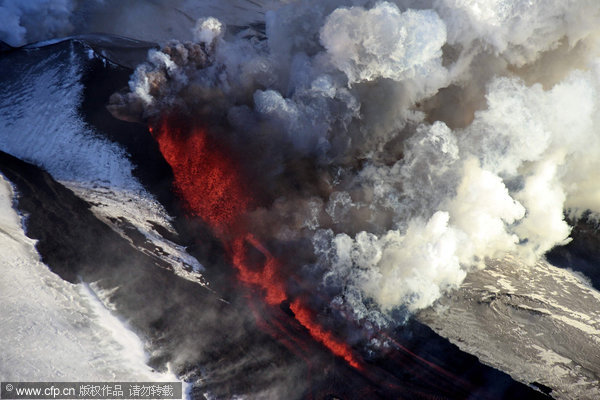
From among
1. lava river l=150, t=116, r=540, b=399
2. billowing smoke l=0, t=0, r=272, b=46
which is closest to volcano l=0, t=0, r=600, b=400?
lava river l=150, t=116, r=540, b=399

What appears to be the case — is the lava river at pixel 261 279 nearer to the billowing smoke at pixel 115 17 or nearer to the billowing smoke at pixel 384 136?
the billowing smoke at pixel 384 136

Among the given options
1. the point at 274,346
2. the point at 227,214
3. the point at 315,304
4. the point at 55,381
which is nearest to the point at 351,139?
the point at 227,214

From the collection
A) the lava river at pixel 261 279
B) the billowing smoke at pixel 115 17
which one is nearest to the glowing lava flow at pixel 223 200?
the lava river at pixel 261 279

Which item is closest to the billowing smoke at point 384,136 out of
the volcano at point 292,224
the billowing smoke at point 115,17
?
the volcano at point 292,224

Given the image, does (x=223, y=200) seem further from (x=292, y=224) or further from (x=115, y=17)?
(x=115, y=17)

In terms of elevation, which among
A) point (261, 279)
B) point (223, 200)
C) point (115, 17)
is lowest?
point (261, 279)

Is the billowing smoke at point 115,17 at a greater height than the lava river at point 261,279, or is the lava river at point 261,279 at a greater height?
the billowing smoke at point 115,17

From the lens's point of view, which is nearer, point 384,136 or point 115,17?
point 384,136

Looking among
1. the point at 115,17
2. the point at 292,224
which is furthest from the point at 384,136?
the point at 115,17

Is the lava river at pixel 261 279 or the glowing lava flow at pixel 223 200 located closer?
the lava river at pixel 261 279
